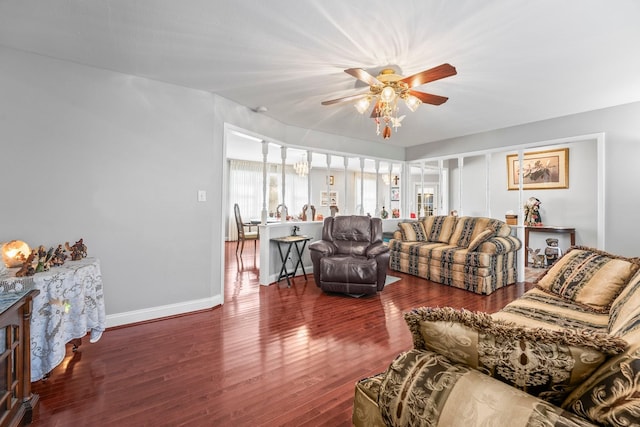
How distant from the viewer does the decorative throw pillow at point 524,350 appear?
76 cm

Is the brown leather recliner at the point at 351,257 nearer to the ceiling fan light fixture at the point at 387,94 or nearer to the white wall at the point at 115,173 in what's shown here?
the white wall at the point at 115,173

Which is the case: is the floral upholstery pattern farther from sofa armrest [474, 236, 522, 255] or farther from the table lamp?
sofa armrest [474, 236, 522, 255]

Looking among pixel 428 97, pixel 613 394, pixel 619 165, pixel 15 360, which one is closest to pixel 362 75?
pixel 428 97

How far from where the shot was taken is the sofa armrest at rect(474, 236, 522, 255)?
4.22 m

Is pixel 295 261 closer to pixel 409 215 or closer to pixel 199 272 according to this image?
pixel 199 272

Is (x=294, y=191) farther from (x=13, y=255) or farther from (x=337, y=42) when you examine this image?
(x=13, y=255)

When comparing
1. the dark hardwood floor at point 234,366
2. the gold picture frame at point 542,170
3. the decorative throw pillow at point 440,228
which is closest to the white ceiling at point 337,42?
the gold picture frame at point 542,170

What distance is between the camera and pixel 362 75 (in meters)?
2.49

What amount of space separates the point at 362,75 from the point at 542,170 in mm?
5317

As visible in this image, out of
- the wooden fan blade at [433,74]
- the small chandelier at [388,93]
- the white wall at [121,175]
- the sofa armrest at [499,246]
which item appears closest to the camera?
the wooden fan blade at [433,74]

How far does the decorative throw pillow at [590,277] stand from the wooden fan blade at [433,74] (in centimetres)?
184

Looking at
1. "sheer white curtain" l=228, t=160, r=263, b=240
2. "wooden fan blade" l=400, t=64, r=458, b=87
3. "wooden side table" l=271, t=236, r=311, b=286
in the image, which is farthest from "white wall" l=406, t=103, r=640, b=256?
"sheer white curtain" l=228, t=160, r=263, b=240

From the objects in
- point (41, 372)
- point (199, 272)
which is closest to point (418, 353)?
point (41, 372)

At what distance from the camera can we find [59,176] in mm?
2670
